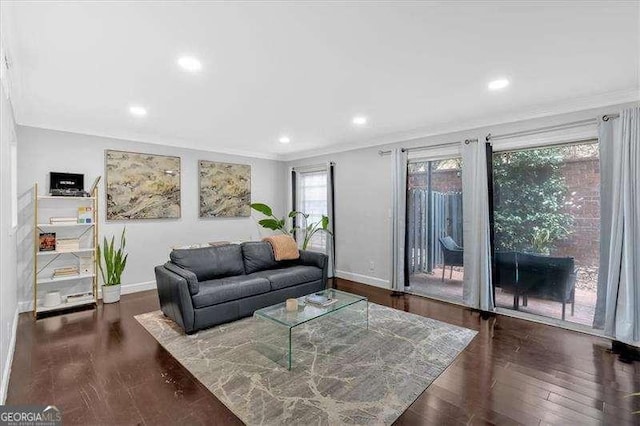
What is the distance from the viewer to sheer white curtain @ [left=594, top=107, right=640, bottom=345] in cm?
300

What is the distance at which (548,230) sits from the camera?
145 inches

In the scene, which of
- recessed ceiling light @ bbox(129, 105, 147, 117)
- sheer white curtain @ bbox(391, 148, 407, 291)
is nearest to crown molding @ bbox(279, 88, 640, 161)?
sheer white curtain @ bbox(391, 148, 407, 291)

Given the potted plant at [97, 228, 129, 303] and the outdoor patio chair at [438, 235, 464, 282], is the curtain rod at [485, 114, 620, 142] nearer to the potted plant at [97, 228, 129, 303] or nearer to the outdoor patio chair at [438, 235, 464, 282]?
the outdoor patio chair at [438, 235, 464, 282]

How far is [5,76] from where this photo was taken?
254 centimetres

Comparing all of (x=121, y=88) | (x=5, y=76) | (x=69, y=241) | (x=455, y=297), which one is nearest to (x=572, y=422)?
(x=455, y=297)

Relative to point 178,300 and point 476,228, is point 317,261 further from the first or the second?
point 476,228

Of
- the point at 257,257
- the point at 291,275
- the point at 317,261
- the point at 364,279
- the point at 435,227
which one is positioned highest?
the point at 435,227

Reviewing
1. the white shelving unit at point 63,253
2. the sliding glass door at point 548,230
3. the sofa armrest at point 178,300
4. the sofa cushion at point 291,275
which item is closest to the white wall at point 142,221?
the white shelving unit at point 63,253

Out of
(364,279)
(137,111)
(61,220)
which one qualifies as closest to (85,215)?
(61,220)

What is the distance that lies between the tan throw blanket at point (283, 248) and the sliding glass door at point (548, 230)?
2887mm

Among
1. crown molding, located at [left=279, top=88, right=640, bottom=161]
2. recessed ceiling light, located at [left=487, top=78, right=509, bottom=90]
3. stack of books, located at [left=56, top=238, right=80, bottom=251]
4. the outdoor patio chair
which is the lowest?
the outdoor patio chair

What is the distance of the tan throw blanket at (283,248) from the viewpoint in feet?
15.7

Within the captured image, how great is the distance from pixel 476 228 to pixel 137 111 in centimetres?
457

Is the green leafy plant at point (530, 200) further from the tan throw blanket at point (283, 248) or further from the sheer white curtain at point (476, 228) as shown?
the tan throw blanket at point (283, 248)
